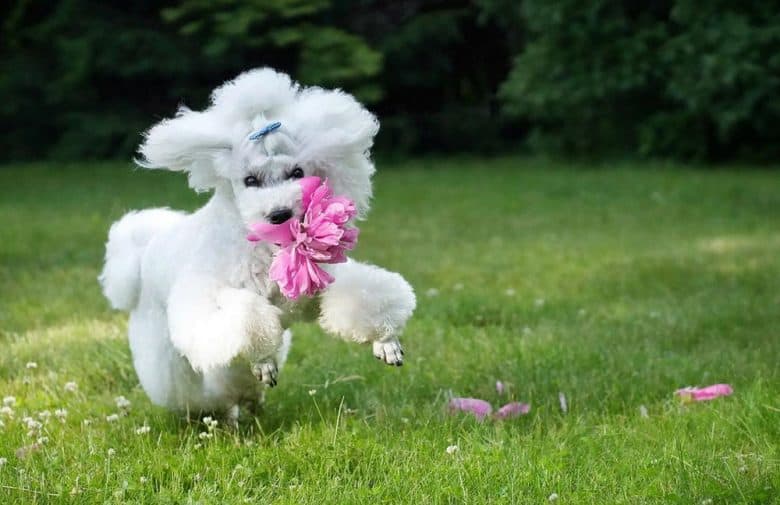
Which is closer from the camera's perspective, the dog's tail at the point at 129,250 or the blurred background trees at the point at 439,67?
the dog's tail at the point at 129,250

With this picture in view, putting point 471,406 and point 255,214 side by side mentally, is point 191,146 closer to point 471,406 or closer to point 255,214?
point 255,214

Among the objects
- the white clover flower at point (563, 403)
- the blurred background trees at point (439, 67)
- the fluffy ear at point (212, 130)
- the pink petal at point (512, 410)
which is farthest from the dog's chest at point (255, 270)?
Answer: the blurred background trees at point (439, 67)

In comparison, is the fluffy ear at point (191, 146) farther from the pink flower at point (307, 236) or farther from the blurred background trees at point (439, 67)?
the blurred background trees at point (439, 67)

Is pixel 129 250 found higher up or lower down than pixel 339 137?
lower down

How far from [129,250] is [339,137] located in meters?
1.10

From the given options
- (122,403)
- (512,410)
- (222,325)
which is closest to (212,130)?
(222,325)

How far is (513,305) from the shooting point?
546cm

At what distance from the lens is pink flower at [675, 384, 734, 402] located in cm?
363

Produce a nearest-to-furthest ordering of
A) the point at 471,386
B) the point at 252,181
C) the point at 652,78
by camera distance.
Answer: the point at 252,181 → the point at 471,386 → the point at 652,78

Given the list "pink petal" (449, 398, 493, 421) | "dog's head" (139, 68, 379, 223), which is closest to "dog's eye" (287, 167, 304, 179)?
"dog's head" (139, 68, 379, 223)

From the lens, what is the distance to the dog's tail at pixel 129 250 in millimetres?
3539

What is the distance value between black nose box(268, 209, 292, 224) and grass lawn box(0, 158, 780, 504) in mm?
699

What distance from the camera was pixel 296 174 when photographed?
291cm

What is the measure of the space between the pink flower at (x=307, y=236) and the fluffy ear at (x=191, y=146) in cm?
30
